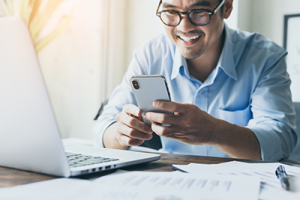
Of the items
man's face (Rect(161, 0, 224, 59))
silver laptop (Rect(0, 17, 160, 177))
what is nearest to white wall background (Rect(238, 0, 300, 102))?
man's face (Rect(161, 0, 224, 59))

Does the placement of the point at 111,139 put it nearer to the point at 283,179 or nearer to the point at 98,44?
the point at 283,179

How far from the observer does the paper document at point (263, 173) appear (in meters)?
0.41

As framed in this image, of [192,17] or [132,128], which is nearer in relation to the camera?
[132,128]

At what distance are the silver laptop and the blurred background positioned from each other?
5.21ft

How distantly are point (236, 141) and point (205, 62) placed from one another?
0.55 meters

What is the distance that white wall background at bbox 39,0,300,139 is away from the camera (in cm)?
206

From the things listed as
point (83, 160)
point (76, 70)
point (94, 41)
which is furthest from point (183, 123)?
point (94, 41)

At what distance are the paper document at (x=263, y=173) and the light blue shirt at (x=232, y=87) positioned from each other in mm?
438

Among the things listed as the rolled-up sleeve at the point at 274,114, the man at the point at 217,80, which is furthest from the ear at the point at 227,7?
the rolled-up sleeve at the point at 274,114

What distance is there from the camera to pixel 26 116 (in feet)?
1.47

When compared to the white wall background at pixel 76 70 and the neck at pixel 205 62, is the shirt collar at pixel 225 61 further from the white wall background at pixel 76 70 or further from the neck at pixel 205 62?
the white wall background at pixel 76 70

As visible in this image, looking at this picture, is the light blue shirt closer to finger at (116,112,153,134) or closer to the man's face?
the man's face

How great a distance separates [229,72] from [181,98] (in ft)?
0.78

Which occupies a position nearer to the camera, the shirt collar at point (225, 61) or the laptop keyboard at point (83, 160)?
the laptop keyboard at point (83, 160)
